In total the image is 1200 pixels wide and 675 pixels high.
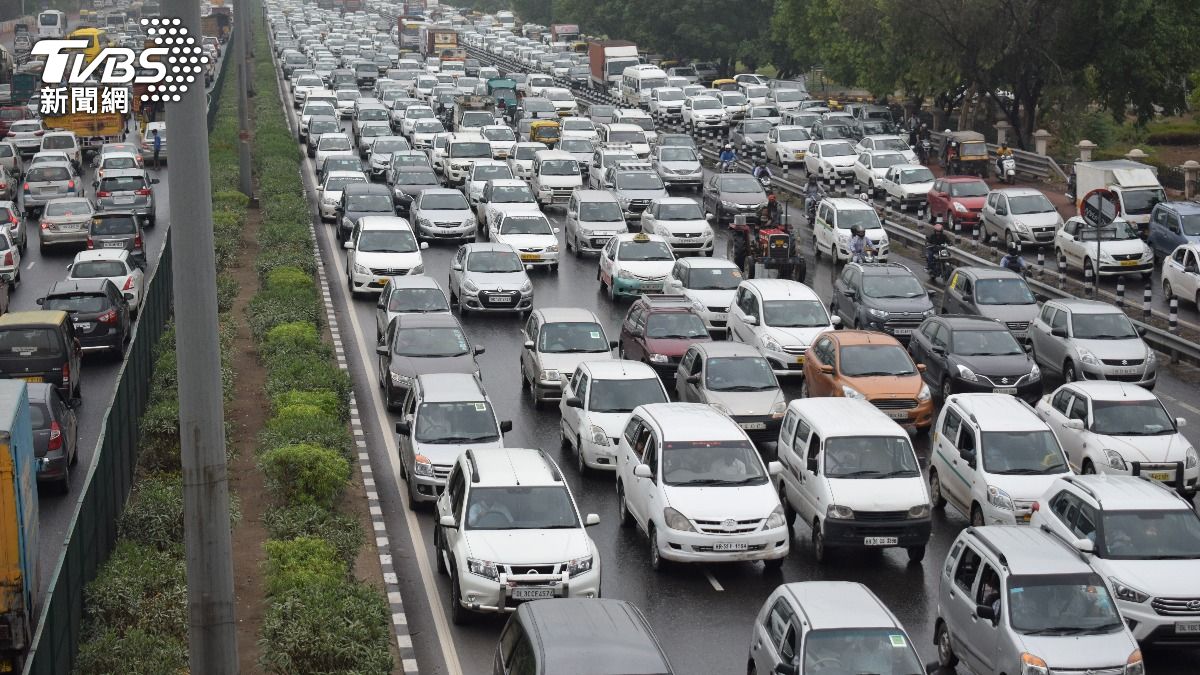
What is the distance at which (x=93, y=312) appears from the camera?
31344 millimetres

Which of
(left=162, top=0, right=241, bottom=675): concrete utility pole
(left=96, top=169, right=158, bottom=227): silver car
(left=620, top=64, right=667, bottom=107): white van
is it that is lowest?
(left=620, top=64, right=667, bottom=107): white van

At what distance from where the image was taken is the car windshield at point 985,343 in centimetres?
2836

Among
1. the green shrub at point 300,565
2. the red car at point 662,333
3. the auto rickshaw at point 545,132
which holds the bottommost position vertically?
the auto rickshaw at point 545,132

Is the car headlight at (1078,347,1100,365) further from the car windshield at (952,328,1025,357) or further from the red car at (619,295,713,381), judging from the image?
the red car at (619,295,713,381)

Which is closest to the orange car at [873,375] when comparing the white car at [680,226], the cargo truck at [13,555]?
the cargo truck at [13,555]

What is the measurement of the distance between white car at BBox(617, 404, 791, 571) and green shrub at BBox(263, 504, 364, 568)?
11.4 ft

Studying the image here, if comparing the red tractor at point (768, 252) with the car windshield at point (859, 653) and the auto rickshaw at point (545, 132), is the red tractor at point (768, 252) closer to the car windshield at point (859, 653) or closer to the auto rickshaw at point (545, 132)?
the auto rickshaw at point (545, 132)

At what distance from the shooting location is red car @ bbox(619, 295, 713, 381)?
96.0 ft

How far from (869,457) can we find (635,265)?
16.7m

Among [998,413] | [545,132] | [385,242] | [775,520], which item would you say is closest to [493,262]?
[385,242]

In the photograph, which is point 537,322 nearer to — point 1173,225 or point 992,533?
point 992,533

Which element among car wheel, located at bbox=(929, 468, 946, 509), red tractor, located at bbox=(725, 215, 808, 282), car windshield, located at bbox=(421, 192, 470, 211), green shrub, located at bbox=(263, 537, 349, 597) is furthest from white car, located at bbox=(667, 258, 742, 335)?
green shrub, located at bbox=(263, 537, 349, 597)

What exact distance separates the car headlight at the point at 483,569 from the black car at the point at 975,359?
12.2 meters

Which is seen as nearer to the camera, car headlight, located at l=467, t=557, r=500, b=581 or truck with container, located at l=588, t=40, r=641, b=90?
car headlight, located at l=467, t=557, r=500, b=581
